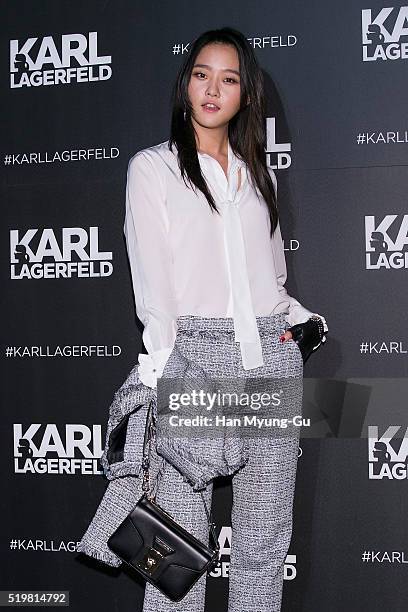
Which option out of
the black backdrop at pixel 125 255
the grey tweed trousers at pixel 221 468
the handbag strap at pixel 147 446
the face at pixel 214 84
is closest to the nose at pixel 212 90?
the face at pixel 214 84

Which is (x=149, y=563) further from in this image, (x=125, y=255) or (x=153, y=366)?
(x=125, y=255)

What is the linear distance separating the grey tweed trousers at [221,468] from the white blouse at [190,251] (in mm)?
43

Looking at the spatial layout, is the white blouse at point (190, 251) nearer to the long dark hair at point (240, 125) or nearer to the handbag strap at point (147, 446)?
the long dark hair at point (240, 125)

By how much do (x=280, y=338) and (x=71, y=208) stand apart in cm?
87

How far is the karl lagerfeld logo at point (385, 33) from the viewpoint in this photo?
7.88ft

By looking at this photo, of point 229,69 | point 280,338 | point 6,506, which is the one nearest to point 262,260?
point 280,338

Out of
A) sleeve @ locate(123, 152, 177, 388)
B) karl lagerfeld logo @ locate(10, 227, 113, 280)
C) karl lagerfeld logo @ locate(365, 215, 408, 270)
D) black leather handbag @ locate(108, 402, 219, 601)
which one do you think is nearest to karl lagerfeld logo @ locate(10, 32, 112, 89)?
karl lagerfeld logo @ locate(10, 227, 113, 280)

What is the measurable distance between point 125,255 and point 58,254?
21cm

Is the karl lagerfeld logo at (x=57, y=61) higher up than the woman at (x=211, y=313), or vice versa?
the karl lagerfeld logo at (x=57, y=61)

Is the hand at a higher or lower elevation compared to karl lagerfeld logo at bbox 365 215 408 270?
lower

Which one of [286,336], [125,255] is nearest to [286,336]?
[286,336]

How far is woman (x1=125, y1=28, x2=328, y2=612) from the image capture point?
75.7 inches

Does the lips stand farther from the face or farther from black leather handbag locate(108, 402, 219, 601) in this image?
black leather handbag locate(108, 402, 219, 601)

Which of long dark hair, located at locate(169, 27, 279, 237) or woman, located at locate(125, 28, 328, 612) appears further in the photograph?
long dark hair, located at locate(169, 27, 279, 237)
